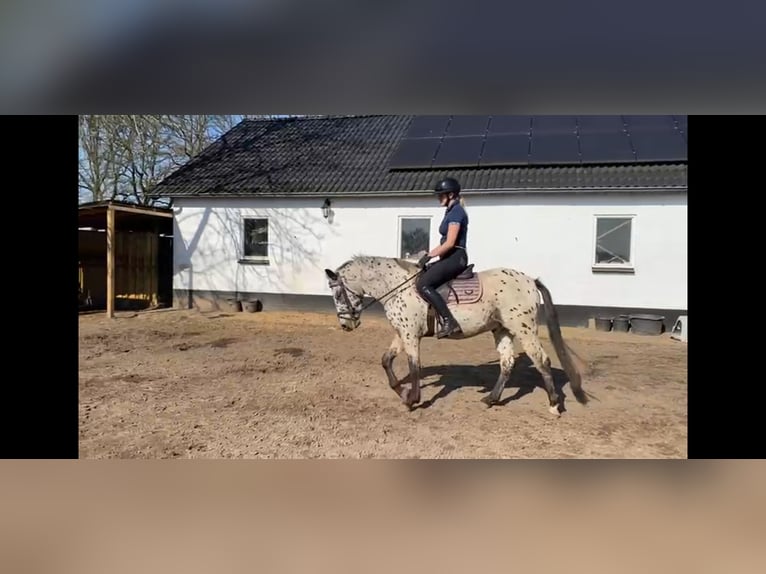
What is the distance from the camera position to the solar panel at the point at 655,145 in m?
5.77

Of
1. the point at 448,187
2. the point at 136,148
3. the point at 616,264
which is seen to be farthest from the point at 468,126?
the point at 136,148

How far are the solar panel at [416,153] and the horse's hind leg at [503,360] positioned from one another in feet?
10.2

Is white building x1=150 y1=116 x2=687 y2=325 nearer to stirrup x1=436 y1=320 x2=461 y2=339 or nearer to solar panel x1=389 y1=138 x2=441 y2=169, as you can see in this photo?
solar panel x1=389 y1=138 x2=441 y2=169

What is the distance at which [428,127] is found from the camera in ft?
21.3

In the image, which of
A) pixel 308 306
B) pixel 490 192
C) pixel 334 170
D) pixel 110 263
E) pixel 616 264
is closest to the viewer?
pixel 616 264

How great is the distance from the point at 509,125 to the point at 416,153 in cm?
138

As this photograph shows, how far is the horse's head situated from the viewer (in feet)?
13.8

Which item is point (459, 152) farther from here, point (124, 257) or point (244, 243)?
point (124, 257)

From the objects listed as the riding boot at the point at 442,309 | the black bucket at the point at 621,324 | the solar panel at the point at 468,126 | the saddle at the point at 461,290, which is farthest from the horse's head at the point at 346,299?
the black bucket at the point at 621,324
